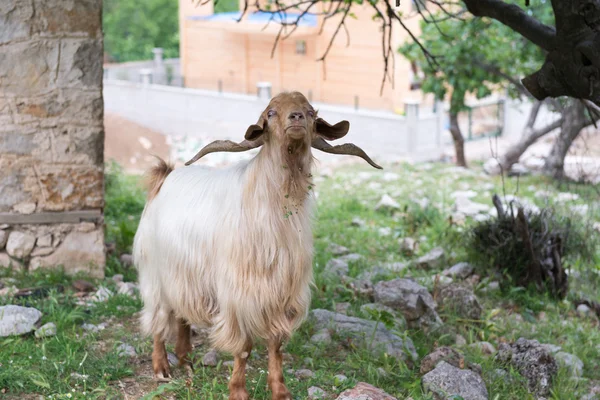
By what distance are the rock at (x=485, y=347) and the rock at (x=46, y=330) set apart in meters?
2.89

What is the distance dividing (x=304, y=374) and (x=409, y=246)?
3.57 meters

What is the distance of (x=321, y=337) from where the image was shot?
5.32 meters

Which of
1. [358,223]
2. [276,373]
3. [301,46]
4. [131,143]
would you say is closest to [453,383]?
[276,373]

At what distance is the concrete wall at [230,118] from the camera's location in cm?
1838

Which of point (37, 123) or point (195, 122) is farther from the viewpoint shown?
point (195, 122)

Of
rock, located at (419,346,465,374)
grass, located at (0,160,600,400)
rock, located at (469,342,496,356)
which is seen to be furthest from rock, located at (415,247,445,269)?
rock, located at (419,346,465,374)

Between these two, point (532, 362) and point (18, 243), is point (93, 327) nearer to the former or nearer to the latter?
point (18, 243)

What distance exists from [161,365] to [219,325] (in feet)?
2.11

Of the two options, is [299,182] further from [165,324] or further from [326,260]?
[326,260]

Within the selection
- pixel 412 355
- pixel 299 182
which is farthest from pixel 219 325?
pixel 412 355

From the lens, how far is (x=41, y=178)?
6.23 meters

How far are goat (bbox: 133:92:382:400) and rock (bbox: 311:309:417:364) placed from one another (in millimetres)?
1187

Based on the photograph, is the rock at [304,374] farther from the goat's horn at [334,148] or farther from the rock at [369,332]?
the goat's horn at [334,148]

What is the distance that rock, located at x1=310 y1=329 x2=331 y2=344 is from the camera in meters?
5.28
